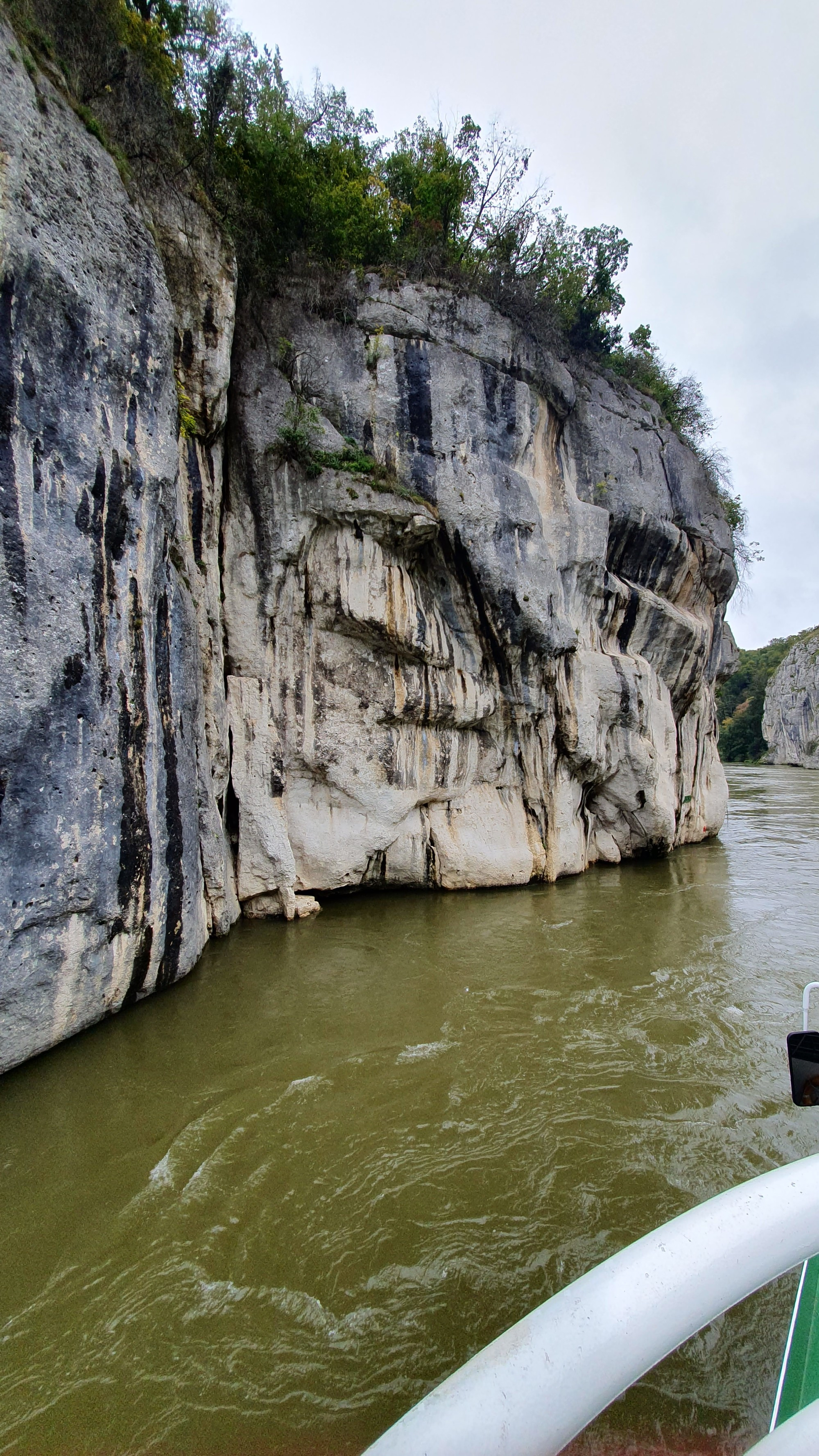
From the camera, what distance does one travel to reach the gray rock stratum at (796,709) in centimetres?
4500

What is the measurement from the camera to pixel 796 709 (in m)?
47.1

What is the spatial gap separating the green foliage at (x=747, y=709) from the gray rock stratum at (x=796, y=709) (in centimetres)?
198

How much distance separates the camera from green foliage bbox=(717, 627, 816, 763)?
54.8 m

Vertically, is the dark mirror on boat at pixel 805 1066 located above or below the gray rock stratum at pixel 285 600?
below

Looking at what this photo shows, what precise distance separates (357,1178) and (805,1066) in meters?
2.61

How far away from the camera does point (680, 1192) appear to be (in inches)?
128

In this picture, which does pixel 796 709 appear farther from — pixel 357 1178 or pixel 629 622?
pixel 357 1178

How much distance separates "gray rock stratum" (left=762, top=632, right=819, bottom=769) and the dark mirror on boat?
49.3 meters

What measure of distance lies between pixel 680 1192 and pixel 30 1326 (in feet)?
10.1

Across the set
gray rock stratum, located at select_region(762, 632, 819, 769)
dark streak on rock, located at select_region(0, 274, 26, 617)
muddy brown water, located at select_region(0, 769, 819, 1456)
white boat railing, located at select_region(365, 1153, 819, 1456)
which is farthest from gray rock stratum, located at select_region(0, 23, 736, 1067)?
gray rock stratum, located at select_region(762, 632, 819, 769)

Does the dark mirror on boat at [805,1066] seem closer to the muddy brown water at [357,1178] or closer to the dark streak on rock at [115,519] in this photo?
the muddy brown water at [357,1178]

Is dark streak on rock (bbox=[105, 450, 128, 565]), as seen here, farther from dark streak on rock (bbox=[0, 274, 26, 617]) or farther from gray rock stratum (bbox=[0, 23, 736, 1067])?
dark streak on rock (bbox=[0, 274, 26, 617])

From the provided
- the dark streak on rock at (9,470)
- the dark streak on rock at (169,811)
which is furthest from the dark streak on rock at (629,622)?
the dark streak on rock at (9,470)

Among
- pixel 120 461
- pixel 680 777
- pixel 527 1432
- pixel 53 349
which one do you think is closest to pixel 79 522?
pixel 120 461
